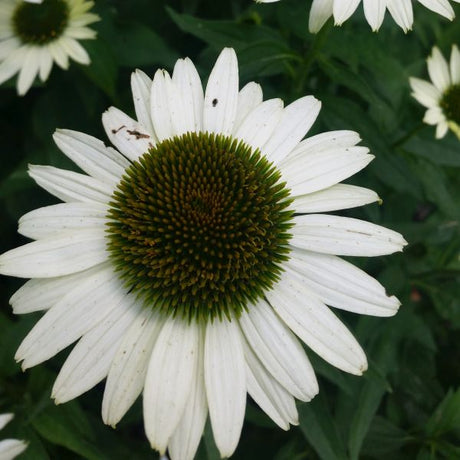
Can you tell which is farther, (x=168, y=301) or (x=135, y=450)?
(x=135, y=450)

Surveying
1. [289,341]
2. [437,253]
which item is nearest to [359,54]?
[437,253]

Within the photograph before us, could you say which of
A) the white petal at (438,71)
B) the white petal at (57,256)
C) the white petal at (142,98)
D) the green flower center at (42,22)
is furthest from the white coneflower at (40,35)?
the white petal at (438,71)

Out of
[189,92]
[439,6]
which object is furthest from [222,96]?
[439,6]

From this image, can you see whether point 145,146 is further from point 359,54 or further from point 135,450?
point 135,450

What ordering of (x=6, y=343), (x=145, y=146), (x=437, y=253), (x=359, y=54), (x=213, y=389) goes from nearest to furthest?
1. (x=213, y=389)
2. (x=145, y=146)
3. (x=6, y=343)
4. (x=359, y=54)
5. (x=437, y=253)

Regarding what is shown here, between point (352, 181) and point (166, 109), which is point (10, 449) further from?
point (352, 181)
